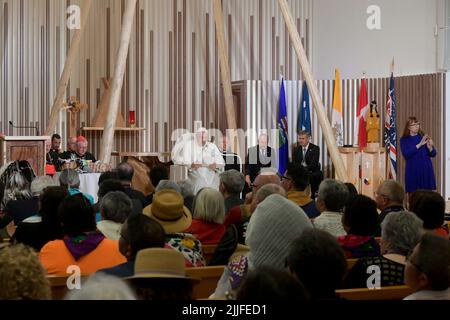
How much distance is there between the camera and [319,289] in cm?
255

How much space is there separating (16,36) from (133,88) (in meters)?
1.97

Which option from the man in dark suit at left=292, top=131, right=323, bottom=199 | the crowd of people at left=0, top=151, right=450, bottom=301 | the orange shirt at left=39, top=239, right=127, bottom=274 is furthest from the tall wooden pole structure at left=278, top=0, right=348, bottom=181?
the orange shirt at left=39, top=239, right=127, bottom=274

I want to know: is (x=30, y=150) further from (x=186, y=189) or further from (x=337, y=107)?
(x=337, y=107)

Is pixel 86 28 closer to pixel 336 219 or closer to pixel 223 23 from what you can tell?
pixel 223 23

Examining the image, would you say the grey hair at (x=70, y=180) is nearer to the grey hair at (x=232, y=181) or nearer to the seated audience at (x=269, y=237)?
the grey hair at (x=232, y=181)

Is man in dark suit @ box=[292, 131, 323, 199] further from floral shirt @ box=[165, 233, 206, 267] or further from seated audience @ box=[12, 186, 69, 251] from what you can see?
floral shirt @ box=[165, 233, 206, 267]

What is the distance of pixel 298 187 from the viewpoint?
6141 mm

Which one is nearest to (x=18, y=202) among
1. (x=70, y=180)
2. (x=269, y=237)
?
(x=70, y=180)

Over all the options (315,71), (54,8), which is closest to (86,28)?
(54,8)

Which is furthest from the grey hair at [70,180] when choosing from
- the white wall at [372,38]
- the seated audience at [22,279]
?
the white wall at [372,38]

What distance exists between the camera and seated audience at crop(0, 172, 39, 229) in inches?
222

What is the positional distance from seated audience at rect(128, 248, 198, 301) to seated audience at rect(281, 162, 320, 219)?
327cm

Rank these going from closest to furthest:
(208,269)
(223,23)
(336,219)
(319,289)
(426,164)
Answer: (319,289), (208,269), (336,219), (426,164), (223,23)

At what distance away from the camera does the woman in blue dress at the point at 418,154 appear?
10414 millimetres
